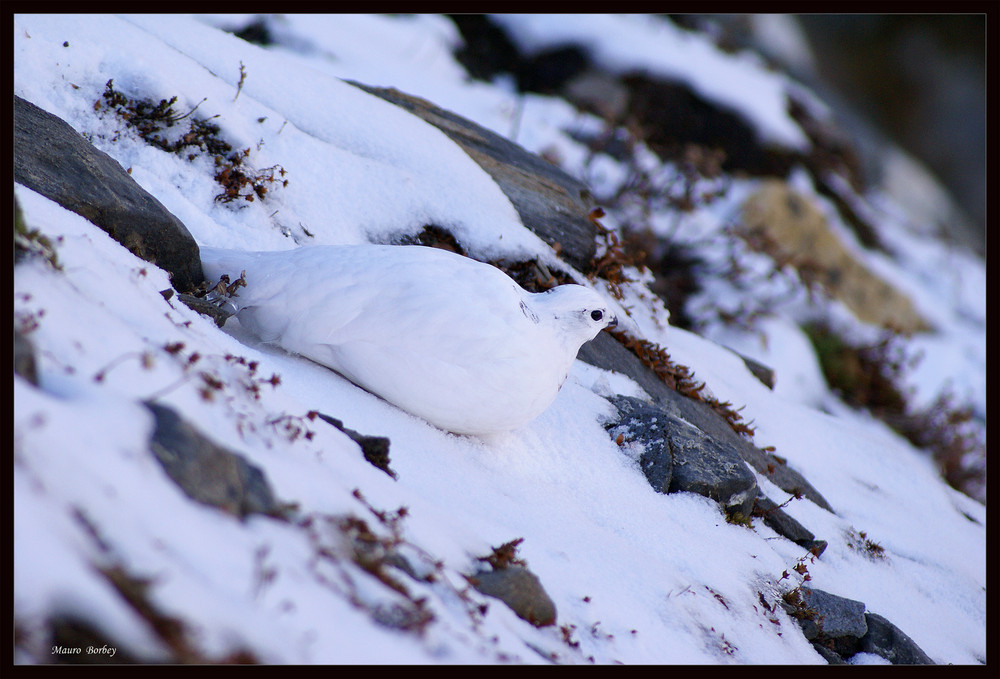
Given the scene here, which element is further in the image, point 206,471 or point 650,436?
point 650,436

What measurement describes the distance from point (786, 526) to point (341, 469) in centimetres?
212

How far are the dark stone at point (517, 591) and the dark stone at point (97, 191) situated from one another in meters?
1.70

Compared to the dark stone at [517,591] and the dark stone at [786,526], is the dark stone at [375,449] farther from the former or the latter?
the dark stone at [786,526]

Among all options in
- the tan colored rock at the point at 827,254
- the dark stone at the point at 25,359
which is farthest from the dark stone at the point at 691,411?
the tan colored rock at the point at 827,254

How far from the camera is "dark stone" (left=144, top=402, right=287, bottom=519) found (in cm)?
164

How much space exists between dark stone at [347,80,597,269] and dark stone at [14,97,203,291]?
202 cm

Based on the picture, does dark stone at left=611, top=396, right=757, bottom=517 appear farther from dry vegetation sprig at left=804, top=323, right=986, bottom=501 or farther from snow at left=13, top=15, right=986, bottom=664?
dry vegetation sprig at left=804, top=323, right=986, bottom=501

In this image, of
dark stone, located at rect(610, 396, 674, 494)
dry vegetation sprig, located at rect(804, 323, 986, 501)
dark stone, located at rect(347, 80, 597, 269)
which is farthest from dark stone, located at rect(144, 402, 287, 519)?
dry vegetation sprig, located at rect(804, 323, 986, 501)

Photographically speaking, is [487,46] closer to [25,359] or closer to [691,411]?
[691,411]

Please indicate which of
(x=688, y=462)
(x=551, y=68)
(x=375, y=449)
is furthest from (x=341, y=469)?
(x=551, y=68)

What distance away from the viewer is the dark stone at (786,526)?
3.47m

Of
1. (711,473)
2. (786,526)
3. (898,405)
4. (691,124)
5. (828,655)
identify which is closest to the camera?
(828,655)

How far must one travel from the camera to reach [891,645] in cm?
296
